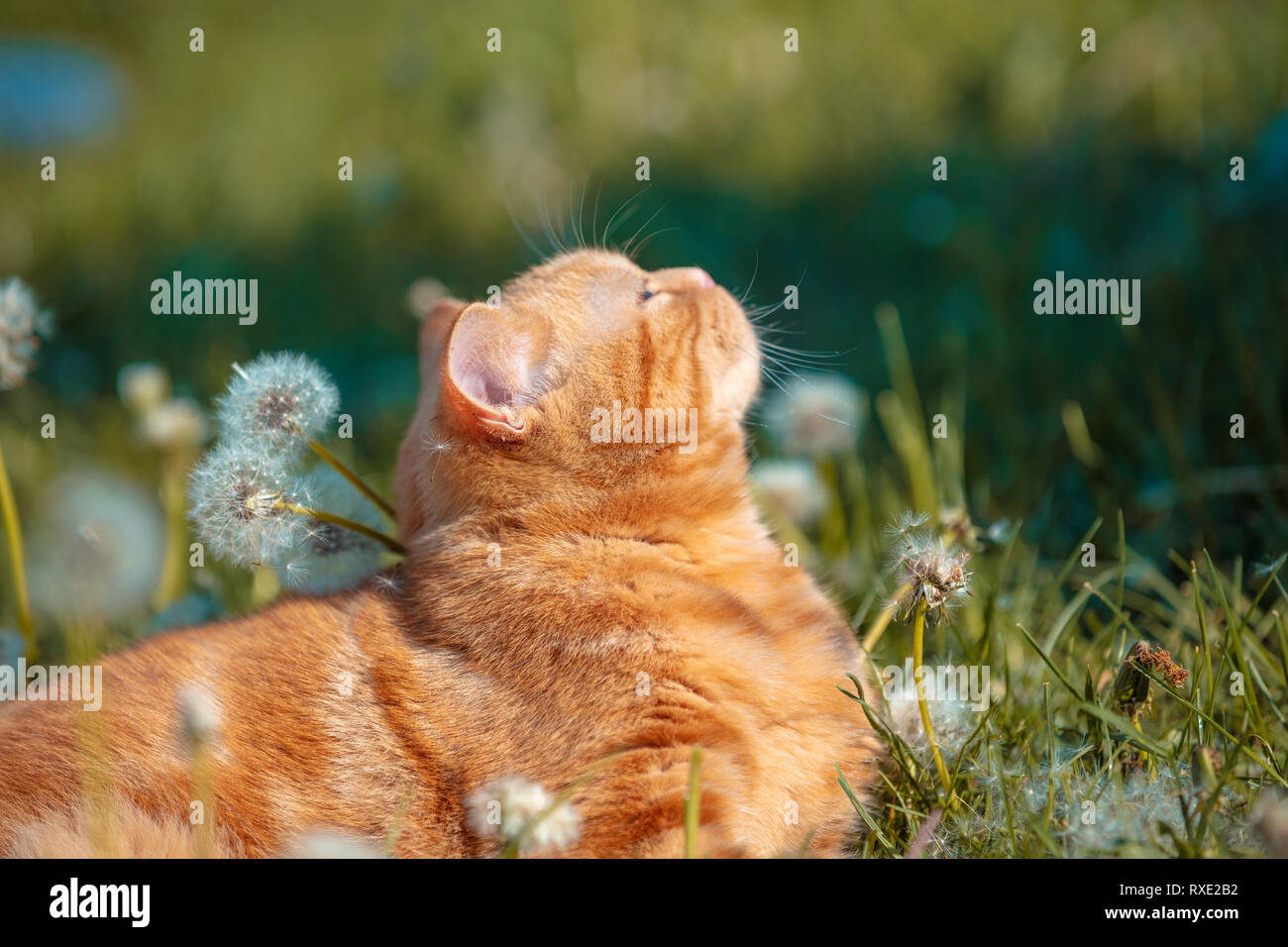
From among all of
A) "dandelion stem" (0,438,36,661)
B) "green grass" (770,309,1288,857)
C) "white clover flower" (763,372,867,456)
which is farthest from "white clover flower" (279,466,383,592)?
"white clover flower" (763,372,867,456)

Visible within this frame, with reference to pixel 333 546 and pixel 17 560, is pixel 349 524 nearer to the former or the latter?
pixel 333 546

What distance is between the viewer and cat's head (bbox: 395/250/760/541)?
6.70 ft

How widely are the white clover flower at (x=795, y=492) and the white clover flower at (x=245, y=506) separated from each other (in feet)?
4.39

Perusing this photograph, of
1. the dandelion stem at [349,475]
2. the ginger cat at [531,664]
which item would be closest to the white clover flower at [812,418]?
the ginger cat at [531,664]

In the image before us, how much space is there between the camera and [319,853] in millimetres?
1645

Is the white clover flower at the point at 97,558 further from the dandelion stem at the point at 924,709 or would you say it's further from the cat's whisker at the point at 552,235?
the dandelion stem at the point at 924,709

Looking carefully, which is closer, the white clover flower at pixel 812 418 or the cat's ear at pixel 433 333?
the cat's ear at pixel 433 333

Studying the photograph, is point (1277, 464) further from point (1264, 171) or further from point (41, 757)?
point (41, 757)

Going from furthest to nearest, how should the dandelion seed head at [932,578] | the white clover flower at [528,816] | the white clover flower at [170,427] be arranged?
the white clover flower at [170,427]
the dandelion seed head at [932,578]
the white clover flower at [528,816]

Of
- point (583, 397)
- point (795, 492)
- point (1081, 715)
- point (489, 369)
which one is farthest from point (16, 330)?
point (1081, 715)

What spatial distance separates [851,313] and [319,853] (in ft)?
10.3

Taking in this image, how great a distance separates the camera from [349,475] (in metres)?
2.17

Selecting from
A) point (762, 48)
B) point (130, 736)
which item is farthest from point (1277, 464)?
point (762, 48)

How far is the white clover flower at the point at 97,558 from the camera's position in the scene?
106 inches
